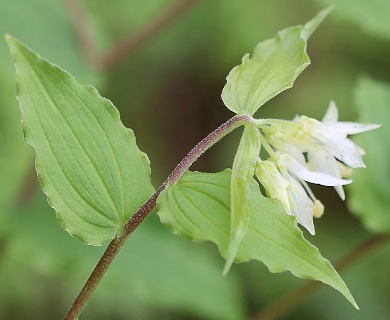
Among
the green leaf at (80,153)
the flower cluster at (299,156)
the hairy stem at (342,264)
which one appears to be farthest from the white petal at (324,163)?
the hairy stem at (342,264)

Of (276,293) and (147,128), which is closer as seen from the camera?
(276,293)

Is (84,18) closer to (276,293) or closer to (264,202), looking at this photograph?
(276,293)

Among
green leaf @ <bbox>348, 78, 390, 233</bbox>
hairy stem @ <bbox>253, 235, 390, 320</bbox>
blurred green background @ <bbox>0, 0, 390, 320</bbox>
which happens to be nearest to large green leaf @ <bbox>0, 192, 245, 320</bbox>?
blurred green background @ <bbox>0, 0, 390, 320</bbox>

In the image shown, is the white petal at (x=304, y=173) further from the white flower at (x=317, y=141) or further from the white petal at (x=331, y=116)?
the white petal at (x=331, y=116)

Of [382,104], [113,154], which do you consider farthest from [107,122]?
[382,104]

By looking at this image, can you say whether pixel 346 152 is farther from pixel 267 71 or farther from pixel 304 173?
pixel 267 71

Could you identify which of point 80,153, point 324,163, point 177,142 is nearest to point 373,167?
point 324,163
